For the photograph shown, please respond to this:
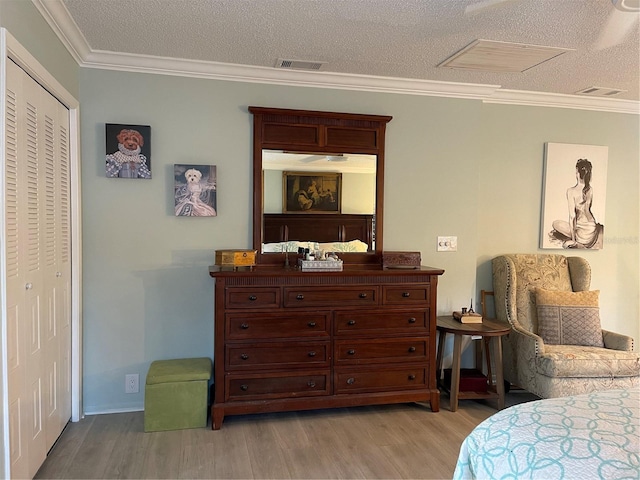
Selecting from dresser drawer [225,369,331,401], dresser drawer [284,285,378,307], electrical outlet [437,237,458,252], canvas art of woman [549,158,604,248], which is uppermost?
canvas art of woman [549,158,604,248]

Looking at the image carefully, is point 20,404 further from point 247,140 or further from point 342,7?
point 342,7

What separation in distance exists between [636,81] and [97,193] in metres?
4.10

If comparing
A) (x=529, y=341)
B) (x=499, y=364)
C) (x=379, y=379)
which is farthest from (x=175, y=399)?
(x=529, y=341)

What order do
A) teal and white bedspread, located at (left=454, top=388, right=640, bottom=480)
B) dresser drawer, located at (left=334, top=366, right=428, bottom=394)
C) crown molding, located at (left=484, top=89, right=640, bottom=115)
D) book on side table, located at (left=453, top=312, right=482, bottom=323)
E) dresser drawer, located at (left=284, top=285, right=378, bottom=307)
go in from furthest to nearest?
crown molding, located at (left=484, top=89, right=640, bottom=115), book on side table, located at (left=453, top=312, right=482, bottom=323), dresser drawer, located at (left=334, top=366, right=428, bottom=394), dresser drawer, located at (left=284, top=285, right=378, bottom=307), teal and white bedspread, located at (left=454, top=388, right=640, bottom=480)

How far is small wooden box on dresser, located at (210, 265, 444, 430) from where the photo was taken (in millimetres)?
2941

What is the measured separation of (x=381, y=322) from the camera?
3.16 m

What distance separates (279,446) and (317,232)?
1518mm

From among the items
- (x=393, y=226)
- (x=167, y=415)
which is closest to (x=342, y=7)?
(x=393, y=226)

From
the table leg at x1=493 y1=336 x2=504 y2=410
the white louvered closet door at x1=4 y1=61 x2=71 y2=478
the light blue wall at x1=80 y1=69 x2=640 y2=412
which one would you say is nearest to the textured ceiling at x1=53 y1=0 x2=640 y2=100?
the light blue wall at x1=80 y1=69 x2=640 y2=412

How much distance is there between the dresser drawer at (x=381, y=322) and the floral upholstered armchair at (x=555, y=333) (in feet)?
2.79

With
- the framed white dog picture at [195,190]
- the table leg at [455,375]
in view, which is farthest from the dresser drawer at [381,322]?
the framed white dog picture at [195,190]

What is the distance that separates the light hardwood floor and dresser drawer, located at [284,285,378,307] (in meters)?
0.81

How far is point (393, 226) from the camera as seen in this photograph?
3.64 metres

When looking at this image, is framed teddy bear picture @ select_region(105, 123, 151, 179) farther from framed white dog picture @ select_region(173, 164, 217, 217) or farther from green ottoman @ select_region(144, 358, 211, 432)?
green ottoman @ select_region(144, 358, 211, 432)
